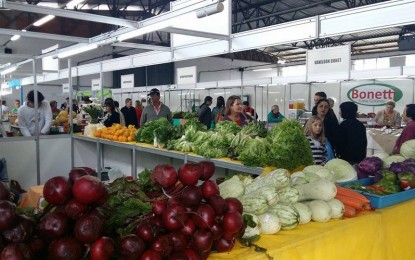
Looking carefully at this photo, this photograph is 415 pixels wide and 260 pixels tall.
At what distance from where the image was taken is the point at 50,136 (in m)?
7.31

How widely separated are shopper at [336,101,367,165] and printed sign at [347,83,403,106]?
11502 mm

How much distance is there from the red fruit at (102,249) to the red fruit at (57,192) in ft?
0.71

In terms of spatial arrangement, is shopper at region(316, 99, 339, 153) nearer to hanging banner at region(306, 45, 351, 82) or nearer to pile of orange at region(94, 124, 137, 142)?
hanging banner at region(306, 45, 351, 82)

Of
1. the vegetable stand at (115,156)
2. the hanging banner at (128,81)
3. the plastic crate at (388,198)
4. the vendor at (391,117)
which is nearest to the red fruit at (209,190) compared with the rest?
the plastic crate at (388,198)

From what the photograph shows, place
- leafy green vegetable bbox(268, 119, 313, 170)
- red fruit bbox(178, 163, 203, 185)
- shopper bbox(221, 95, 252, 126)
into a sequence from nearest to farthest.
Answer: red fruit bbox(178, 163, 203, 185) < leafy green vegetable bbox(268, 119, 313, 170) < shopper bbox(221, 95, 252, 126)

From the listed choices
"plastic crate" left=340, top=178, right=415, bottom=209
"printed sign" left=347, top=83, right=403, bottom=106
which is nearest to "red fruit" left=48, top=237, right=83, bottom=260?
"plastic crate" left=340, top=178, right=415, bottom=209

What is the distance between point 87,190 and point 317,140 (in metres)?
3.38

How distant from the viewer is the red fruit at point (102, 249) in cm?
126

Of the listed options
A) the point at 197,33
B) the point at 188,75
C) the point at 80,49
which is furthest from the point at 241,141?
the point at 188,75

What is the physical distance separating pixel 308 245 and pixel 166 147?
3909 mm

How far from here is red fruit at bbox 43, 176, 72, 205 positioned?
4.50 feet

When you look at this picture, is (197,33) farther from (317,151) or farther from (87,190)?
(87,190)

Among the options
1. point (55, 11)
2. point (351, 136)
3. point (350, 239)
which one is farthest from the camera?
point (55, 11)

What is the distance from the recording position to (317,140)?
4250 mm
